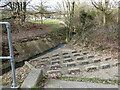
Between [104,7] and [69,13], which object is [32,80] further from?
[104,7]

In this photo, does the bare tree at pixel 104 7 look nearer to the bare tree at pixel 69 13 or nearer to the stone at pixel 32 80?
the bare tree at pixel 69 13

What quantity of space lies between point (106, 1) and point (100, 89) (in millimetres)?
14675

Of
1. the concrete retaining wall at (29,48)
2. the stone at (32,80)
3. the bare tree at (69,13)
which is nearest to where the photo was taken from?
the stone at (32,80)

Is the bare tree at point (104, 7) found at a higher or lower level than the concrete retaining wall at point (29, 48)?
higher

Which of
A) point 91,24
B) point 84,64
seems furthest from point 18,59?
point 91,24

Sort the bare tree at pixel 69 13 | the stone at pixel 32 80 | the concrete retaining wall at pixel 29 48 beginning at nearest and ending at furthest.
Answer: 1. the stone at pixel 32 80
2. the concrete retaining wall at pixel 29 48
3. the bare tree at pixel 69 13

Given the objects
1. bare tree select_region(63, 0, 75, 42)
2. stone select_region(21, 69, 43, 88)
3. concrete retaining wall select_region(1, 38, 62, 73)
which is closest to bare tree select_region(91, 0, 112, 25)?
bare tree select_region(63, 0, 75, 42)

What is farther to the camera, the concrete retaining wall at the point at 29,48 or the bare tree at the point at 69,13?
the bare tree at the point at 69,13

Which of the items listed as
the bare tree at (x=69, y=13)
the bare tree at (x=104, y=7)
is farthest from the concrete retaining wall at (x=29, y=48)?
the bare tree at (x=104, y=7)

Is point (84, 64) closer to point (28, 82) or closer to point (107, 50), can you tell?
point (107, 50)

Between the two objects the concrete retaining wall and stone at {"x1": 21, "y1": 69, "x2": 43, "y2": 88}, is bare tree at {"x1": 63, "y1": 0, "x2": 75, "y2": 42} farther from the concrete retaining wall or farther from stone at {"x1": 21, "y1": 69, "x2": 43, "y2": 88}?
stone at {"x1": 21, "y1": 69, "x2": 43, "y2": 88}

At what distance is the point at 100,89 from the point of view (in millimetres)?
2951

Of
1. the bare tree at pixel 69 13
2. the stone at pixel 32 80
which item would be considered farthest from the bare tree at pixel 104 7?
the stone at pixel 32 80

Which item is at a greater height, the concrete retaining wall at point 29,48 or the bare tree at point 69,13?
the bare tree at point 69,13
